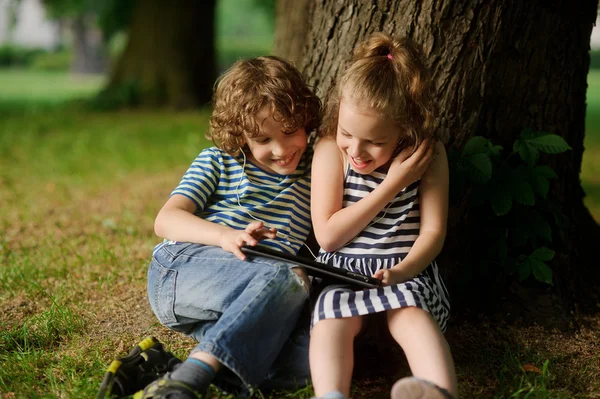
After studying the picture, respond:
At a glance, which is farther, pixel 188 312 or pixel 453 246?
pixel 453 246

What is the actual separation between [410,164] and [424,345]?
0.65 m

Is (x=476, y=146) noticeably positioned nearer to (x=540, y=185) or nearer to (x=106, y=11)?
(x=540, y=185)

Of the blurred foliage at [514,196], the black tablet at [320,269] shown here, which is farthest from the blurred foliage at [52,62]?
the black tablet at [320,269]

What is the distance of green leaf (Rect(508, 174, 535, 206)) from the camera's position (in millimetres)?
2740

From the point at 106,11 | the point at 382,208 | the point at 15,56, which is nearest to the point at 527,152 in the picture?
the point at 382,208

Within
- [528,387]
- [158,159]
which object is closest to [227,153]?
[528,387]

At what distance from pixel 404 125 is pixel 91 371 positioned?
1.44 meters

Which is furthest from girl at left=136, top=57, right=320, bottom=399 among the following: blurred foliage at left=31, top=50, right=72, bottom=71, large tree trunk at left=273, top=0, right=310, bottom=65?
blurred foliage at left=31, top=50, right=72, bottom=71

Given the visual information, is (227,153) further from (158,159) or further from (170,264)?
(158,159)

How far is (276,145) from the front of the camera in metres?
2.52

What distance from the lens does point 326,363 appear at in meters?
2.05

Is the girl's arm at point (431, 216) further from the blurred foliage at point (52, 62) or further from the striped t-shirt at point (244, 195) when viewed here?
the blurred foliage at point (52, 62)

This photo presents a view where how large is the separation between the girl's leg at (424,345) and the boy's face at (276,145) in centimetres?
74

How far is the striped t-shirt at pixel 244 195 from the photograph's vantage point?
2576 millimetres
